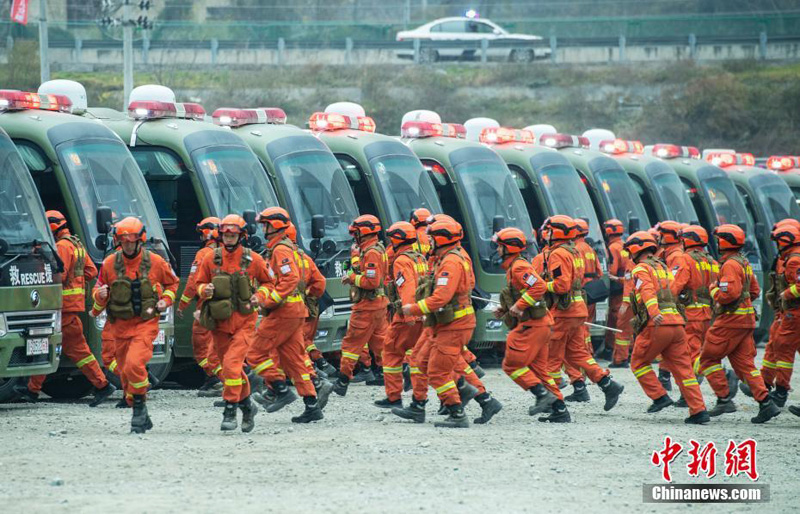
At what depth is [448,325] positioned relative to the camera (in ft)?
41.1

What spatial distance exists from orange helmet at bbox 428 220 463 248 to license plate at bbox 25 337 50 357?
139 inches

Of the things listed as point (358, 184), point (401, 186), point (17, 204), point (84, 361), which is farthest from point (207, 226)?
point (401, 186)

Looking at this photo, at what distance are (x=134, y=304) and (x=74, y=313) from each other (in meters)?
2.11

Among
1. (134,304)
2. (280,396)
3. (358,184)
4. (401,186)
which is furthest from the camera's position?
(358,184)

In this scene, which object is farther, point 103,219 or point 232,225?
point 103,219

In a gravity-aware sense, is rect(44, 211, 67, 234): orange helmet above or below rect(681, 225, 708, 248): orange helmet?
above

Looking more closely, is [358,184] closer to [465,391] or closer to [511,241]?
[511,241]

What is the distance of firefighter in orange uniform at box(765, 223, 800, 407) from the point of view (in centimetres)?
1395

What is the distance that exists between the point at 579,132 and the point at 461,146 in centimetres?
2803

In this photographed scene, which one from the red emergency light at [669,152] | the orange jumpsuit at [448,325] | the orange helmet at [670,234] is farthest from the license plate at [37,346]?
the red emergency light at [669,152]

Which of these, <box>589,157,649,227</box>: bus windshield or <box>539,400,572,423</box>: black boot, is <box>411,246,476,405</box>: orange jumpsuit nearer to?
<box>539,400,572,423</box>: black boot

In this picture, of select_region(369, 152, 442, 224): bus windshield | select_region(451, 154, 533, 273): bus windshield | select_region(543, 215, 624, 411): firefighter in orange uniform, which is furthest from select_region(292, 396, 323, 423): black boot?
select_region(451, 154, 533, 273): bus windshield

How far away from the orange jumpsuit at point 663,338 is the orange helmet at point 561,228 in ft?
2.36

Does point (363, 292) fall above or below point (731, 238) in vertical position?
below
